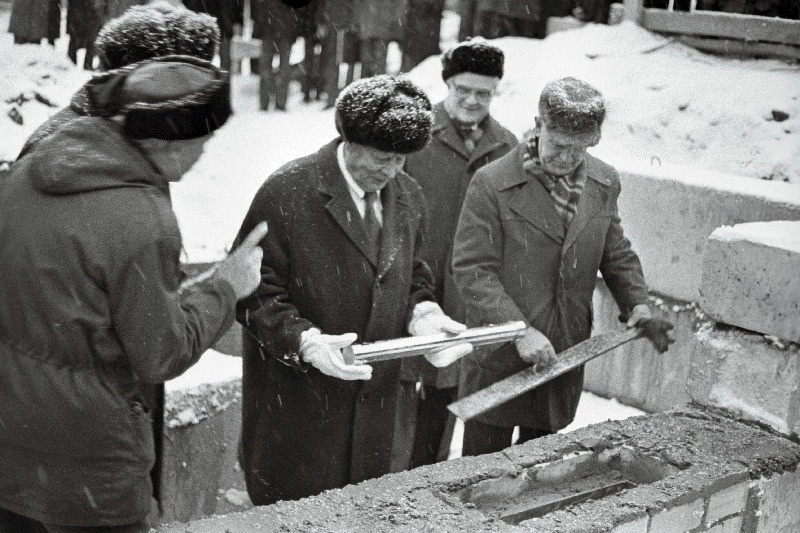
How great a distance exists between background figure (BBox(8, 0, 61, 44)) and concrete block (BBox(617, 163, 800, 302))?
24.1ft

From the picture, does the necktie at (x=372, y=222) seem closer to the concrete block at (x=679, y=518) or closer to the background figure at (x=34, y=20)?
the concrete block at (x=679, y=518)

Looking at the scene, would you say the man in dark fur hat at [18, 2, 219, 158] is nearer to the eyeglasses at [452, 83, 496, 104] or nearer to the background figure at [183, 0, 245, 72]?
the eyeglasses at [452, 83, 496, 104]

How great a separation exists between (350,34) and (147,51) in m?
7.99

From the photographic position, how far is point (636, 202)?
5.37 metres

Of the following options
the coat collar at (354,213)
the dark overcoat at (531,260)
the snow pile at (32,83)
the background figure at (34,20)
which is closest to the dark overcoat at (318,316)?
the coat collar at (354,213)

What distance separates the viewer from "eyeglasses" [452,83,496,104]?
457 centimetres

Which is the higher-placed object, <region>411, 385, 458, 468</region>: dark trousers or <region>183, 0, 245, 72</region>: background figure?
<region>183, 0, 245, 72</region>: background figure

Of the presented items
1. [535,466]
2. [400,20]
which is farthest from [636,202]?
[400,20]

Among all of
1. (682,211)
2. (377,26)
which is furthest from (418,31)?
(682,211)

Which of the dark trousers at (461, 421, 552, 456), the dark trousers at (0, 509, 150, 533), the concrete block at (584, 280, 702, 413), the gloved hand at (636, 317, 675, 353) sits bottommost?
the concrete block at (584, 280, 702, 413)

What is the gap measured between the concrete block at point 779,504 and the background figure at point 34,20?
943cm

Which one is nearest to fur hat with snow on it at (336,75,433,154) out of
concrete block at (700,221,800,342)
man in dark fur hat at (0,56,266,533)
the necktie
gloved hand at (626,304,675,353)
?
the necktie

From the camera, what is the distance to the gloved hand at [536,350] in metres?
3.50

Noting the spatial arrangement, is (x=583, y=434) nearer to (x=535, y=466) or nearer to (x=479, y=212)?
(x=535, y=466)
